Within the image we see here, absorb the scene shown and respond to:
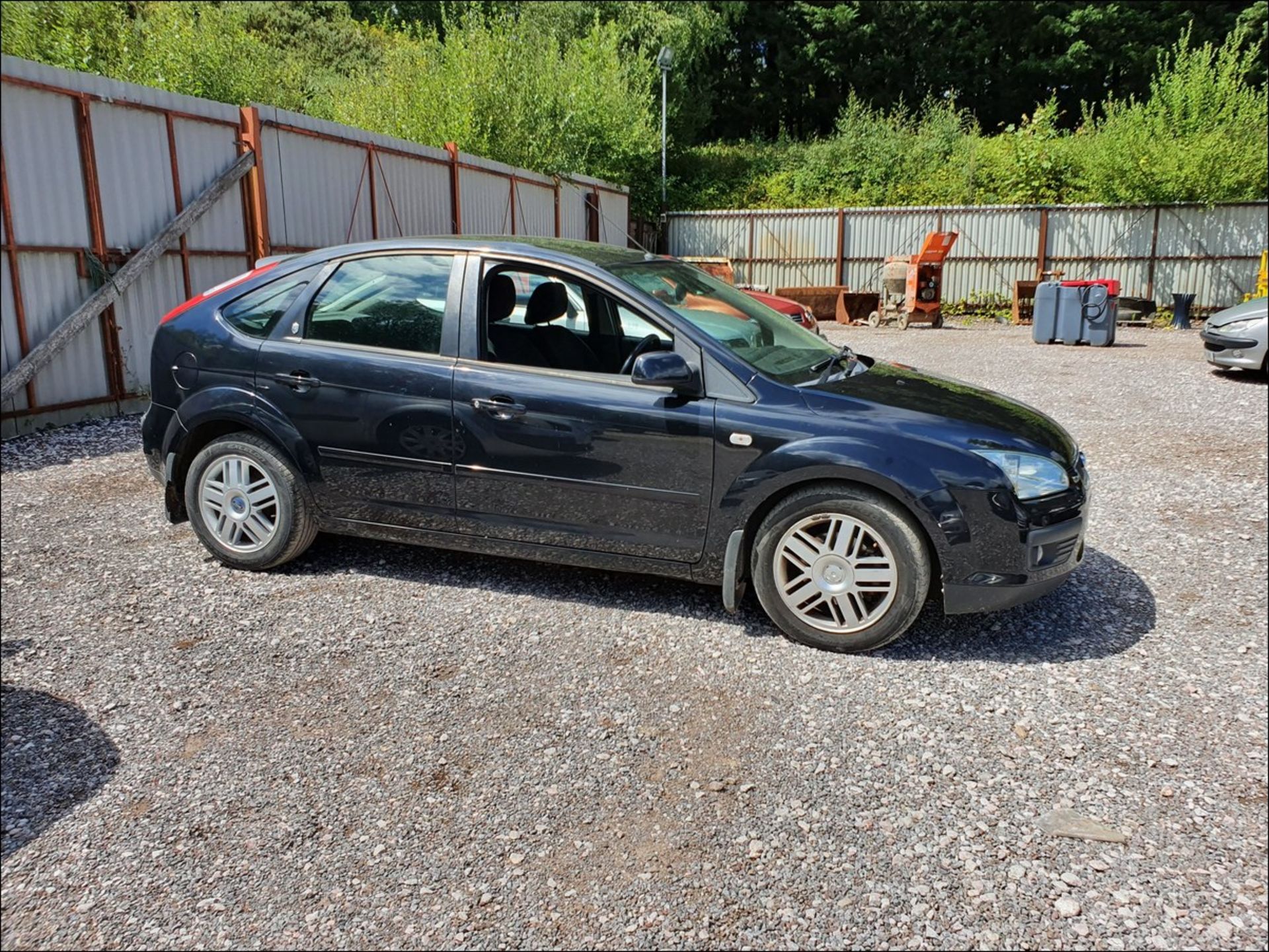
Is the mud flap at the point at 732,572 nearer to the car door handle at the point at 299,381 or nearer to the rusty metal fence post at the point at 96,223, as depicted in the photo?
the car door handle at the point at 299,381

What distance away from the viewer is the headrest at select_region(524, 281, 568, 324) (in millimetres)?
4566

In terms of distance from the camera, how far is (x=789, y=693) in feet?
11.9

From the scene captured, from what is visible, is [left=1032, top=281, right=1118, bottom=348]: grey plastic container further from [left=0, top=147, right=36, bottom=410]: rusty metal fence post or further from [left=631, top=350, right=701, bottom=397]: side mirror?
[left=0, top=147, right=36, bottom=410]: rusty metal fence post

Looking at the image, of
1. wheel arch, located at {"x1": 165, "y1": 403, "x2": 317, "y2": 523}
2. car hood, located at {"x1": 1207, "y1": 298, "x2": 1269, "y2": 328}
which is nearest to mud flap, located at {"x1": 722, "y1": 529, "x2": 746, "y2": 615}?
wheel arch, located at {"x1": 165, "y1": 403, "x2": 317, "y2": 523}

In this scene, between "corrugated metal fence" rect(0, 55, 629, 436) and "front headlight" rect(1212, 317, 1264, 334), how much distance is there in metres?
11.4

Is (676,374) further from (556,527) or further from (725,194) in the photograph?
(725,194)

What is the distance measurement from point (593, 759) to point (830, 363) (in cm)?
238

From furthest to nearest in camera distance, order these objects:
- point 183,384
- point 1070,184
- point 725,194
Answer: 1. point 725,194
2. point 1070,184
3. point 183,384

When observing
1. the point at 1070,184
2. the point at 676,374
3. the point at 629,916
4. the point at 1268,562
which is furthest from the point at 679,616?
the point at 1070,184

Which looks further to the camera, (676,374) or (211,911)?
(676,374)

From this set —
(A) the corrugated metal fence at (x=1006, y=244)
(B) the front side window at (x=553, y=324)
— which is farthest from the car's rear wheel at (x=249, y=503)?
(A) the corrugated metal fence at (x=1006, y=244)

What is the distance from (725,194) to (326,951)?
96.5 ft

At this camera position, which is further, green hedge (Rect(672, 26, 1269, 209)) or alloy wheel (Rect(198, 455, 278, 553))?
green hedge (Rect(672, 26, 1269, 209))

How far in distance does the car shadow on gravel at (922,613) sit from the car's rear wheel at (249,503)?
0.69 feet
